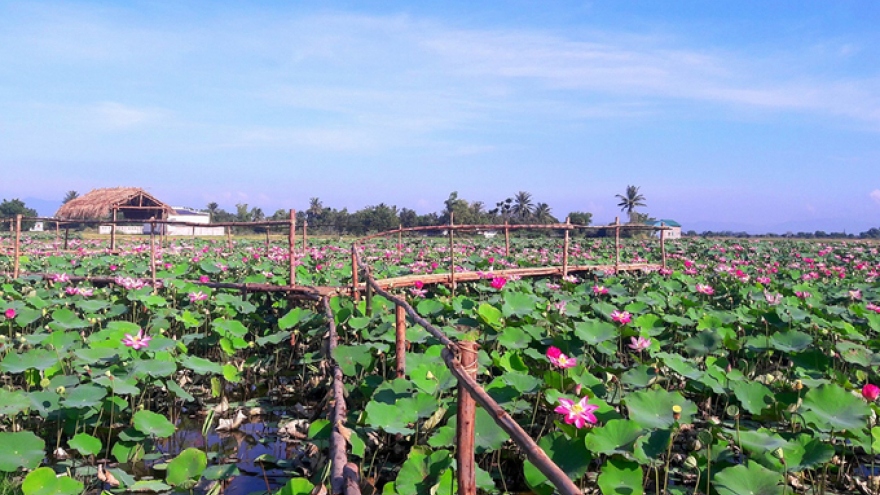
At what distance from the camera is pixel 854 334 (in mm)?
4332

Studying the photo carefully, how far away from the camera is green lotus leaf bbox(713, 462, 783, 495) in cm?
207

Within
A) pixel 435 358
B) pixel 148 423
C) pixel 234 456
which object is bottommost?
pixel 234 456

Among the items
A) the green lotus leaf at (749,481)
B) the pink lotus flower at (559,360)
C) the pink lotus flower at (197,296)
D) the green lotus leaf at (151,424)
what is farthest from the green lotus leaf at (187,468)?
the pink lotus flower at (197,296)

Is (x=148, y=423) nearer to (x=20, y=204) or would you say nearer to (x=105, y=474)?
(x=105, y=474)

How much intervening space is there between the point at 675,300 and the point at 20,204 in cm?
4434

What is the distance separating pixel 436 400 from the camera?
9.25 feet

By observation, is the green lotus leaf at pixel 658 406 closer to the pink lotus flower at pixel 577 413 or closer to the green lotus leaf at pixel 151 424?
the pink lotus flower at pixel 577 413

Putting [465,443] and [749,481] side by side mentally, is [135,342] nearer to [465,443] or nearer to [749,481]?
[465,443]

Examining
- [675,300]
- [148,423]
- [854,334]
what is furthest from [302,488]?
[675,300]

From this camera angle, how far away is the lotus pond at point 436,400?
7.84ft

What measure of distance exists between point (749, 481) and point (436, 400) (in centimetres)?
125

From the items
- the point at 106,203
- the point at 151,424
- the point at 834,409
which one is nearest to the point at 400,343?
the point at 151,424

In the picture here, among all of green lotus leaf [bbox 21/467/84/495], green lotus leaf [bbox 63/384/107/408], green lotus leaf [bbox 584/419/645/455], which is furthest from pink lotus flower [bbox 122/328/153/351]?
green lotus leaf [bbox 584/419/645/455]

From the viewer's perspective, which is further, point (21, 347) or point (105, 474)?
point (21, 347)
